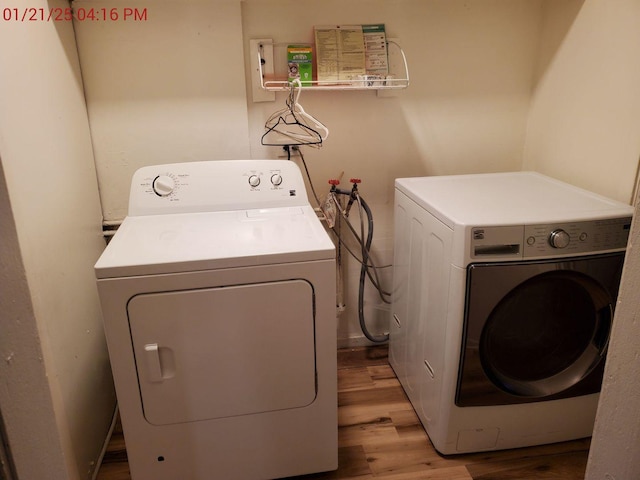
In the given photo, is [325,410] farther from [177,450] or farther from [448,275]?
[448,275]

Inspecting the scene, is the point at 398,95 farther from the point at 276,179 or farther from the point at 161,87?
the point at 161,87

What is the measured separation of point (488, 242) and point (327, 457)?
2.98 feet

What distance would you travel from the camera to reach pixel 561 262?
1461 mm

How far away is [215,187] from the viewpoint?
178 cm

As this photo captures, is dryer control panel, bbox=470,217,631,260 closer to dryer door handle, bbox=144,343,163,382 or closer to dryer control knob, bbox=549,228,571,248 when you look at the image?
dryer control knob, bbox=549,228,571,248

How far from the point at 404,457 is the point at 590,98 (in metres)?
1.53

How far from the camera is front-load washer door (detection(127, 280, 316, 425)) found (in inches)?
53.6

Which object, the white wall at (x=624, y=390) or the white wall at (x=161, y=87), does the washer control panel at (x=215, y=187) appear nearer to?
the white wall at (x=161, y=87)

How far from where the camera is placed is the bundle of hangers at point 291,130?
2.03 metres

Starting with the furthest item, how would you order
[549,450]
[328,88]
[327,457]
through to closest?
[328,88] → [549,450] → [327,457]

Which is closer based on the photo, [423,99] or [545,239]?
[545,239]

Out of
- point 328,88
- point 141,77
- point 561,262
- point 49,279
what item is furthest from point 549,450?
point 141,77

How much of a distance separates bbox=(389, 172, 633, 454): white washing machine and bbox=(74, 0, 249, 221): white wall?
0.85m

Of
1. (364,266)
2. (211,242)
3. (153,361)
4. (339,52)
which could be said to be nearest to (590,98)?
(339,52)
